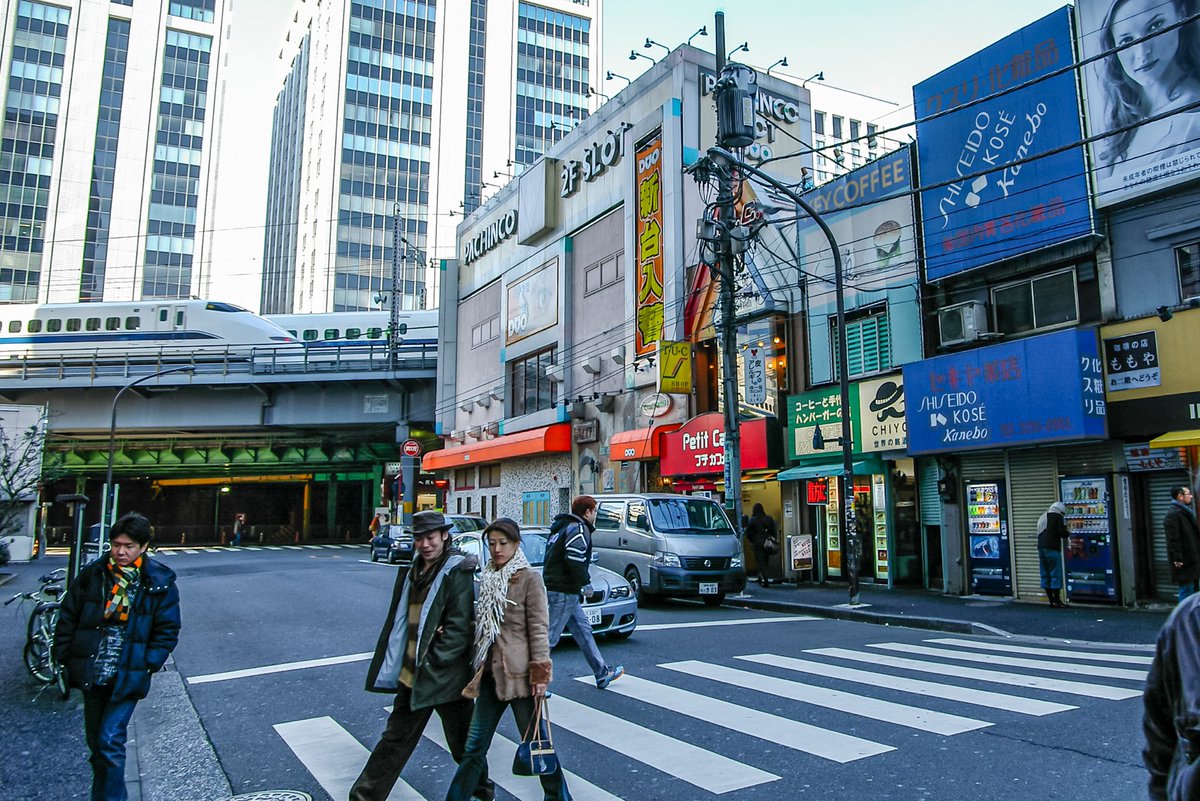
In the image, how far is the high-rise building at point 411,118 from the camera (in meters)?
88.9

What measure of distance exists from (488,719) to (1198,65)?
49.0 feet

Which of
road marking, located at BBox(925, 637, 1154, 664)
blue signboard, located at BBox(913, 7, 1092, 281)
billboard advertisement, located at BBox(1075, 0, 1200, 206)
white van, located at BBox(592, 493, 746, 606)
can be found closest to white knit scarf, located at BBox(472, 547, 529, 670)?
road marking, located at BBox(925, 637, 1154, 664)

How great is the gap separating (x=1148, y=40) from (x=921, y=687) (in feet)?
39.6

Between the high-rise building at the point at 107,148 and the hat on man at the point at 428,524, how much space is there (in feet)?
309

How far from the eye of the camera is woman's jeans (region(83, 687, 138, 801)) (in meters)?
4.84

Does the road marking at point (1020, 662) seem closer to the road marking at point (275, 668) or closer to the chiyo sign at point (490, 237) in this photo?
the road marking at point (275, 668)

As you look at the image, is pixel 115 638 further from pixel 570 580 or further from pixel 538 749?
pixel 570 580

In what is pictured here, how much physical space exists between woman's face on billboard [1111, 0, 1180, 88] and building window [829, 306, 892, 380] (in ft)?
20.7

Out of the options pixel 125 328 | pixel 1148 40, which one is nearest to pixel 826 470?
pixel 1148 40

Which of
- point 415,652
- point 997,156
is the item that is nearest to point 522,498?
point 997,156

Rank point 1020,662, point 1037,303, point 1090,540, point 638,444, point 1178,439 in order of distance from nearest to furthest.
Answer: point 1020,662 < point 1178,439 < point 1090,540 < point 1037,303 < point 638,444

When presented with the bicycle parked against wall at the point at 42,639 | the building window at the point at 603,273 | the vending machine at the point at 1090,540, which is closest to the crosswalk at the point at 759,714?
the bicycle parked against wall at the point at 42,639

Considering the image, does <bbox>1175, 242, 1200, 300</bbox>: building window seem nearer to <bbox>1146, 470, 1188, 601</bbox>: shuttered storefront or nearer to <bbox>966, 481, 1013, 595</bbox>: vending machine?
<bbox>1146, 470, 1188, 601</bbox>: shuttered storefront

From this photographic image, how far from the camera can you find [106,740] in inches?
192
